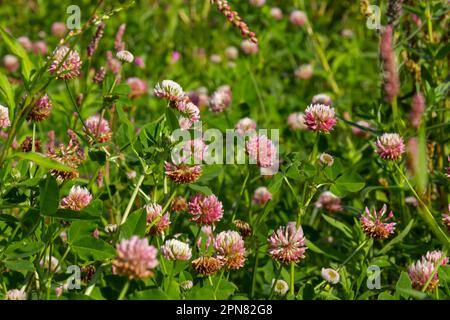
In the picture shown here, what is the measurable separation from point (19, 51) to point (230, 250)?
1.71ft

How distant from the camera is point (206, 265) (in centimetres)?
128

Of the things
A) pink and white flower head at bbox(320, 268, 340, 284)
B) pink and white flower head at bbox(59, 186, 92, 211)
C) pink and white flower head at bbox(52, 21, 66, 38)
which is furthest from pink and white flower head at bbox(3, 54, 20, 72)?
pink and white flower head at bbox(320, 268, 340, 284)

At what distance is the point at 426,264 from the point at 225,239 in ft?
1.28

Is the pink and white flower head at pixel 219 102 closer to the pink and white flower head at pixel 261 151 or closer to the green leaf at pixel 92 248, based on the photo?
the pink and white flower head at pixel 261 151

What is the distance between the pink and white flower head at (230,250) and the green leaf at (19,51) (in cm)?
46

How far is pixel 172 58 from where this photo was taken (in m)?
3.21

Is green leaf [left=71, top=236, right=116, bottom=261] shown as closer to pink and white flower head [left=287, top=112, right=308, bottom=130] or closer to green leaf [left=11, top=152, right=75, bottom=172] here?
green leaf [left=11, top=152, right=75, bottom=172]

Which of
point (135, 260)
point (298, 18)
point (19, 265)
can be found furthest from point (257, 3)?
point (135, 260)

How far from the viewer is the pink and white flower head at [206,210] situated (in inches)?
54.3

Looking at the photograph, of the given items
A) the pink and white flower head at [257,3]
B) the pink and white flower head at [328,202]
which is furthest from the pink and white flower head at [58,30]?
the pink and white flower head at [328,202]

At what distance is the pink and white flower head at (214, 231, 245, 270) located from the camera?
1.30m

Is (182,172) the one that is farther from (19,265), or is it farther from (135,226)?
(19,265)
